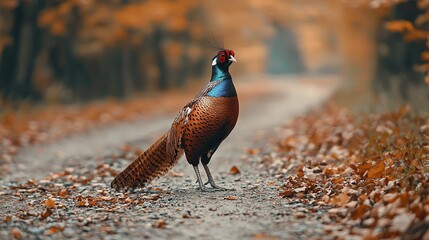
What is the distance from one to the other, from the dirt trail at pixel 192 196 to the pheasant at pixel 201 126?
0.40m

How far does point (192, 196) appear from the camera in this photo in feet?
22.3

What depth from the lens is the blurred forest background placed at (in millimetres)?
12812

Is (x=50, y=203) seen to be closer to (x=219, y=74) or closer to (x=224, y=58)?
(x=219, y=74)

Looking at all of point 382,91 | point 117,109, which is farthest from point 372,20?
point 117,109

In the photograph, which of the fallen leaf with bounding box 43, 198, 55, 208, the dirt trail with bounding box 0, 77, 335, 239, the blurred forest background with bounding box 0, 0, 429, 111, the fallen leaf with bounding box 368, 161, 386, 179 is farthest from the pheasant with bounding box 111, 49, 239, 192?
the blurred forest background with bounding box 0, 0, 429, 111

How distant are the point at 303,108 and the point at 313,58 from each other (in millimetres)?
28144

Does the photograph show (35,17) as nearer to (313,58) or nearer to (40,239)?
(40,239)

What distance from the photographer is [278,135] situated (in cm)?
1365

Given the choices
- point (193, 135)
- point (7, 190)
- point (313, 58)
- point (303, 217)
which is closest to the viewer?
point (303, 217)

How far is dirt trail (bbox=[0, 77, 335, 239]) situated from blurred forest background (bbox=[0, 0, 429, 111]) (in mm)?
3377

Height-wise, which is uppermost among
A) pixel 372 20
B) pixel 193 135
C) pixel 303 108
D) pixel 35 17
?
pixel 35 17

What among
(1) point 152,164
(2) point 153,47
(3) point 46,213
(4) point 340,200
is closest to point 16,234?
(3) point 46,213

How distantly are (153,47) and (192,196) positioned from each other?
1953 cm

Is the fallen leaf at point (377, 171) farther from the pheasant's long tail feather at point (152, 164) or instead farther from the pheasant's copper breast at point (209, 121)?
the pheasant's long tail feather at point (152, 164)
